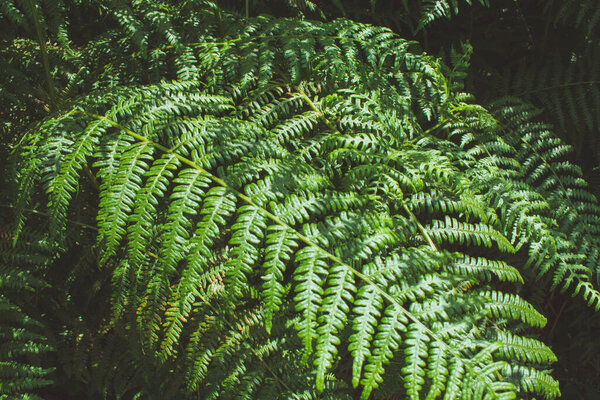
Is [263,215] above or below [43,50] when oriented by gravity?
below

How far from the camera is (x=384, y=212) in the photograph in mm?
1761

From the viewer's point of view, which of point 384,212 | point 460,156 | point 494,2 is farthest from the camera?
point 494,2

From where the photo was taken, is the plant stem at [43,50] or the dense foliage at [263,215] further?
the plant stem at [43,50]

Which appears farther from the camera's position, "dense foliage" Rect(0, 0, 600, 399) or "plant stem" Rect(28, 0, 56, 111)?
A: "plant stem" Rect(28, 0, 56, 111)

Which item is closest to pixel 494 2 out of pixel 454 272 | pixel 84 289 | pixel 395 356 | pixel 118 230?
pixel 454 272

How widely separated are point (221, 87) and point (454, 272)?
1.35 meters

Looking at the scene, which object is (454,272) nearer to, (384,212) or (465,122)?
(384,212)

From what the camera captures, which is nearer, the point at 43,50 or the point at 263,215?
the point at 263,215

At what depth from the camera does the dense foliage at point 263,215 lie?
1.53m

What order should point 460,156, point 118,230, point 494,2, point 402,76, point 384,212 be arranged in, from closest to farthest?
point 118,230 → point 384,212 → point 460,156 → point 402,76 → point 494,2

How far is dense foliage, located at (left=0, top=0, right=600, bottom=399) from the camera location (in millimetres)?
1530

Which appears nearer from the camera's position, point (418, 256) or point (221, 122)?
point (418, 256)

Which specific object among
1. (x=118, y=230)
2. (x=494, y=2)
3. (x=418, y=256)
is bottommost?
(x=118, y=230)

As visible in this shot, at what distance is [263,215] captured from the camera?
1585 millimetres
